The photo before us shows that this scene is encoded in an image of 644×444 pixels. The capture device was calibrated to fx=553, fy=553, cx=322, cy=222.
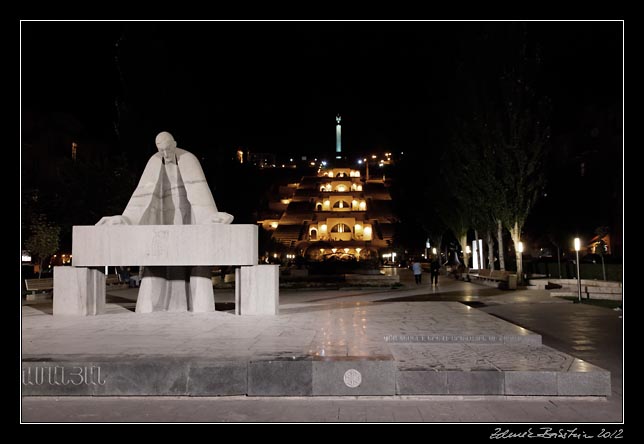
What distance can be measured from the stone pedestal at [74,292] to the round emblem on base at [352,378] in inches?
239

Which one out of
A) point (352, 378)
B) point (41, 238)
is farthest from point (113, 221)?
point (41, 238)

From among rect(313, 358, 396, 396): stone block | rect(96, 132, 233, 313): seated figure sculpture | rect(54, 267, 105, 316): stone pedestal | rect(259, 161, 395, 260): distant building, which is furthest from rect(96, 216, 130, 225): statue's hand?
rect(259, 161, 395, 260): distant building

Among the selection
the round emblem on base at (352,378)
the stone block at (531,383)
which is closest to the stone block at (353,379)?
the round emblem on base at (352,378)

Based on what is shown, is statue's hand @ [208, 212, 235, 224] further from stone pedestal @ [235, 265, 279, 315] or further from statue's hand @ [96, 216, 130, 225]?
statue's hand @ [96, 216, 130, 225]

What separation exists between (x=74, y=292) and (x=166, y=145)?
10.1 ft

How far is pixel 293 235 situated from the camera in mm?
80125

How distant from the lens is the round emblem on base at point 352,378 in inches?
211

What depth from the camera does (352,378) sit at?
537 centimetres

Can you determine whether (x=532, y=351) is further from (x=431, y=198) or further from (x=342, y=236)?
(x=342, y=236)

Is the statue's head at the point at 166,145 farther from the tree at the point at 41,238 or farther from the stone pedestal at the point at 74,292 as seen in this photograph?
the tree at the point at 41,238

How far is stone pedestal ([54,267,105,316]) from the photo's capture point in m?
9.62

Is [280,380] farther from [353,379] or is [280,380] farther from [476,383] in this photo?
[476,383]

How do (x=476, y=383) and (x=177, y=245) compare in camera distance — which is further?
→ (x=177, y=245)

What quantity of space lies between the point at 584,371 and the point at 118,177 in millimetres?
24085
